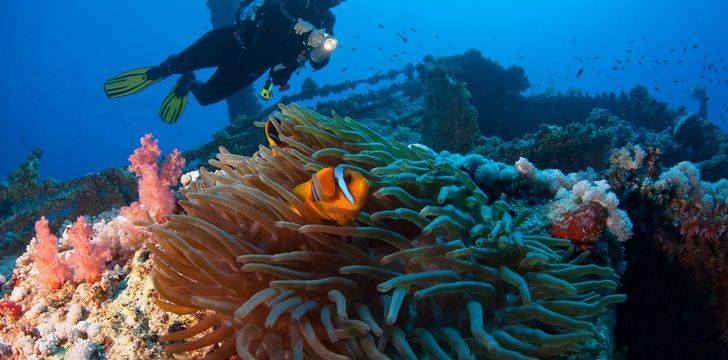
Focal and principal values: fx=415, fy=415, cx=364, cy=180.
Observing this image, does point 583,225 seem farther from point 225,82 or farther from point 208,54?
point 208,54

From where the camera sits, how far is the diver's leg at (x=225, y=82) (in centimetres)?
842

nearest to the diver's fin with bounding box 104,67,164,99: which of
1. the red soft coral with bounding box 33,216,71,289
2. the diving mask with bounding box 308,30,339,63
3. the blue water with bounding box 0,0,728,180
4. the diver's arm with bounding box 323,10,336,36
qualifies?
the diver's arm with bounding box 323,10,336,36

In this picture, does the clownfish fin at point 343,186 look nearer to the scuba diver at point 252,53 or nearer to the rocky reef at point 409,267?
the rocky reef at point 409,267

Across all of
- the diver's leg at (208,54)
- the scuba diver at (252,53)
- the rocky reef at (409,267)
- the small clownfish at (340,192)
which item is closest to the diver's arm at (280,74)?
the scuba diver at (252,53)

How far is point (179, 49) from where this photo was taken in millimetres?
119750

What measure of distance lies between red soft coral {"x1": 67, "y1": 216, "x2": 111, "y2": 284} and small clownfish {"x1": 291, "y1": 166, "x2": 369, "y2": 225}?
2.00 metres

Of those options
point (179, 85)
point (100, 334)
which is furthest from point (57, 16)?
point (100, 334)

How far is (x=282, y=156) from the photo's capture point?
8.22 ft

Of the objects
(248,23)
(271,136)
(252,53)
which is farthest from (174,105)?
(271,136)

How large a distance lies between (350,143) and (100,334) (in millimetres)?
1830

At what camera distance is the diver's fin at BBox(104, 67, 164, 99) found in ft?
27.4

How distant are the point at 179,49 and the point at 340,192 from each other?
442 ft

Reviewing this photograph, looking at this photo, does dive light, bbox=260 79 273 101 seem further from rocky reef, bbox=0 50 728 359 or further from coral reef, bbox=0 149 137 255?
rocky reef, bbox=0 50 728 359

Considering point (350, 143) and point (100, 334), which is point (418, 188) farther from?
point (100, 334)
